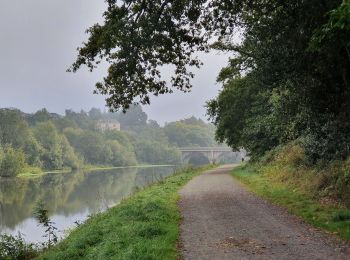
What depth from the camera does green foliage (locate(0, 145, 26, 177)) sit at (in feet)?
261

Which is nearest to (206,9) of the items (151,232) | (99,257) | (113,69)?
(113,69)

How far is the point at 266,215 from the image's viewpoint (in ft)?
45.1

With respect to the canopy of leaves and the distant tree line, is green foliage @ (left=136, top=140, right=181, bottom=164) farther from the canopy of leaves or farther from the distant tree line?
the canopy of leaves

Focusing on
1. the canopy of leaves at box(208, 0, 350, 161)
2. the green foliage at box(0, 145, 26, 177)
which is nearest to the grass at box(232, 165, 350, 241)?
the canopy of leaves at box(208, 0, 350, 161)

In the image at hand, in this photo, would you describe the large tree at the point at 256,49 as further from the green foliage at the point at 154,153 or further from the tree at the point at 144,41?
the green foliage at the point at 154,153

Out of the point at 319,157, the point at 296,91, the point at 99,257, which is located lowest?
the point at 99,257

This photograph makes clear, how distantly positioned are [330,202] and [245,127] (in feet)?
73.7

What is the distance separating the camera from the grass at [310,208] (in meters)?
11.3

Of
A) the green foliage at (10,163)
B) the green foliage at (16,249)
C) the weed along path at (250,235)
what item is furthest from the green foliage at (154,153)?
the weed along path at (250,235)

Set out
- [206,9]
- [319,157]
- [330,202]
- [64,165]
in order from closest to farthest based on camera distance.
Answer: [330,202]
[206,9]
[319,157]
[64,165]

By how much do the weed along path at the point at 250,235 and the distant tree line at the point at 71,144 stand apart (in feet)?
213

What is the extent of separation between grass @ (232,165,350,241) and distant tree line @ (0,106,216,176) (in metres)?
60.8

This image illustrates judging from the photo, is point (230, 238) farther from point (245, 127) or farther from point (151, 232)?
point (245, 127)

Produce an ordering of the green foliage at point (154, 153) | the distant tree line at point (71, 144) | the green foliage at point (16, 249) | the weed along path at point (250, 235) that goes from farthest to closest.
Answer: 1. the green foliage at point (154, 153)
2. the distant tree line at point (71, 144)
3. the green foliage at point (16, 249)
4. the weed along path at point (250, 235)
